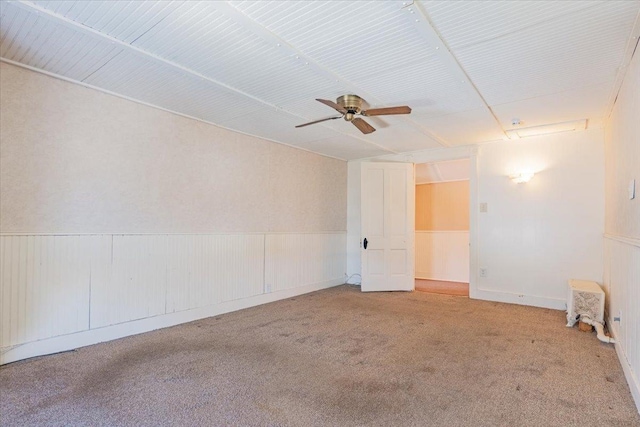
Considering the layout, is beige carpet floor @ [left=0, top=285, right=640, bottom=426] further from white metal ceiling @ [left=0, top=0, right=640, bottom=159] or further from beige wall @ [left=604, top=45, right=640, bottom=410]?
white metal ceiling @ [left=0, top=0, right=640, bottom=159]

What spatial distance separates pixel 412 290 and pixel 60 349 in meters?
4.79

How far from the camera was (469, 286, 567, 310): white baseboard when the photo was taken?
14.7ft

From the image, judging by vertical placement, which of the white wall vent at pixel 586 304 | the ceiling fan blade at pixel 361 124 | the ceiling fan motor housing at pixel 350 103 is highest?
the ceiling fan motor housing at pixel 350 103

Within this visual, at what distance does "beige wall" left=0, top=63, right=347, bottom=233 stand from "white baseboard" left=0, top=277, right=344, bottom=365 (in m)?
0.95

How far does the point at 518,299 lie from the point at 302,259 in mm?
→ 3258

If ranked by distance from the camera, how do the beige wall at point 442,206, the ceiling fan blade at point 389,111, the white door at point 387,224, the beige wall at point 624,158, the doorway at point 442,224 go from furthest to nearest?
the beige wall at point 442,206
the doorway at point 442,224
the white door at point 387,224
the ceiling fan blade at point 389,111
the beige wall at point 624,158

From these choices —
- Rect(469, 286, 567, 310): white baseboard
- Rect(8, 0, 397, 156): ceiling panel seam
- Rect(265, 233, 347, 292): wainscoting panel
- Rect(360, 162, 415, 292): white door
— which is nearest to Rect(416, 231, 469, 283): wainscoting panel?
Rect(360, 162, 415, 292): white door

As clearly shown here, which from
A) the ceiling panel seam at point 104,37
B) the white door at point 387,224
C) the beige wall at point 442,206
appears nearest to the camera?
the ceiling panel seam at point 104,37

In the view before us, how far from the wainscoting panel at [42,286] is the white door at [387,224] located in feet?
13.2

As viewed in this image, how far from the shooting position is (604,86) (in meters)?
3.08

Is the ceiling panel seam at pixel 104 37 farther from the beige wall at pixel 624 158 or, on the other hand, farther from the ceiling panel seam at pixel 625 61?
the beige wall at pixel 624 158

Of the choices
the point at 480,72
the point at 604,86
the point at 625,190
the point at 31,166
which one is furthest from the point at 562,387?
the point at 31,166

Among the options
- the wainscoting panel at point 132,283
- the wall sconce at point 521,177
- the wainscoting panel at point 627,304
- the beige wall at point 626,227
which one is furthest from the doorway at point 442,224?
the wainscoting panel at point 132,283

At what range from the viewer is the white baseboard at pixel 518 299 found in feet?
14.7
